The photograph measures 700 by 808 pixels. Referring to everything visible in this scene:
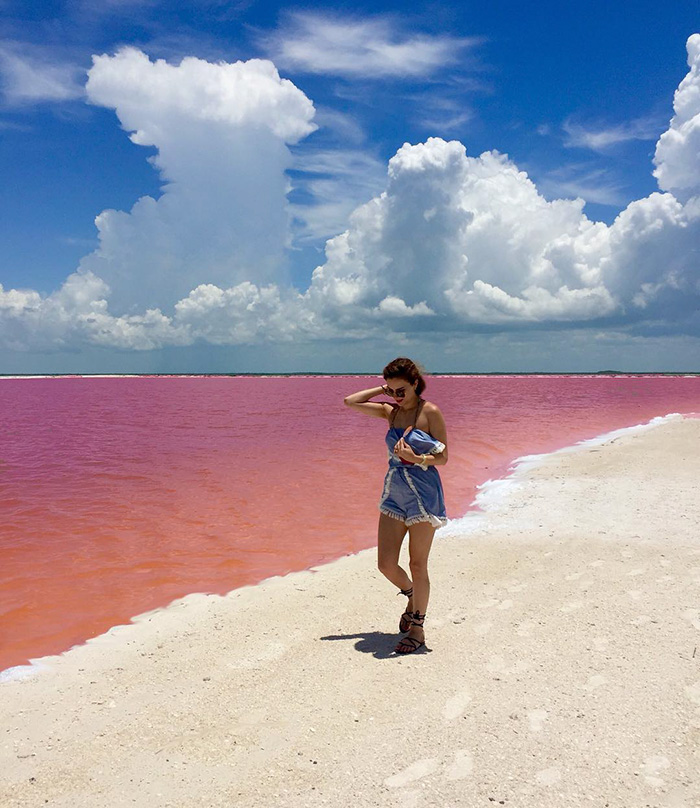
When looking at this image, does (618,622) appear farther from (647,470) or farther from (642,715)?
(647,470)

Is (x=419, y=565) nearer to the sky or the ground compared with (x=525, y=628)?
nearer to the sky

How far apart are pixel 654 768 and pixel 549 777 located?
63 cm

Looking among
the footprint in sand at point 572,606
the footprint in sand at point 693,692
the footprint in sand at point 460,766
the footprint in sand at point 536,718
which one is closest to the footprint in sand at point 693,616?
→ the footprint in sand at point 572,606

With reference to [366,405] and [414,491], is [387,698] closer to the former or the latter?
[414,491]

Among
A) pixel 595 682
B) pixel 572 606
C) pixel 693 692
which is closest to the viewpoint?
pixel 693 692

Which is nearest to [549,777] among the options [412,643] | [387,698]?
[387,698]

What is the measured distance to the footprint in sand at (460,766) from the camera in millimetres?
3504

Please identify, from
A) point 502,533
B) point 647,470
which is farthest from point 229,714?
point 647,470

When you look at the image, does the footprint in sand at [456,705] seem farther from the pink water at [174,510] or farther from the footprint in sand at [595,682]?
the pink water at [174,510]

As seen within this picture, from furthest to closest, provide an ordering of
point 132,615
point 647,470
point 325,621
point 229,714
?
point 647,470 → point 132,615 → point 325,621 → point 229,714

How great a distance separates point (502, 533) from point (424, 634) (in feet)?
14.2

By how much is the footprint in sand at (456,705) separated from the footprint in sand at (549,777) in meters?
0.78

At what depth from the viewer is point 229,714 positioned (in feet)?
14.5

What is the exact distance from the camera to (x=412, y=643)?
5285mm
